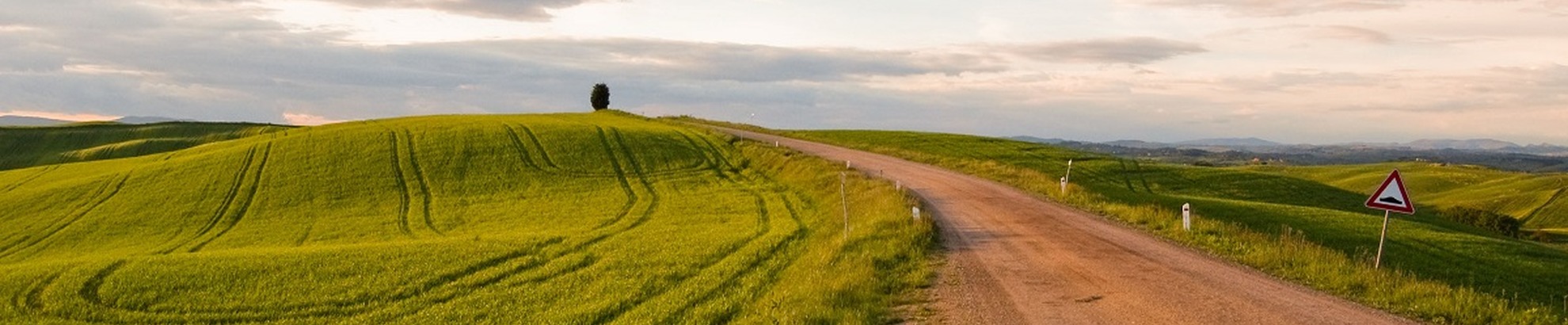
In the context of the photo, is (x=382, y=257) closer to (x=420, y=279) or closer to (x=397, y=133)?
(x=420, y=279)

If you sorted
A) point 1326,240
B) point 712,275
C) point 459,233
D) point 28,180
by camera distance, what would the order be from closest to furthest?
point 712,275, point 1326,240, point 459,233, point 28,180

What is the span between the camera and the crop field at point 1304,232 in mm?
16328

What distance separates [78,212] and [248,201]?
7.22 meters

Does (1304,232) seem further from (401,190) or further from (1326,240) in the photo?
(401,190)

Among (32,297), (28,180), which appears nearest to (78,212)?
(28,180)

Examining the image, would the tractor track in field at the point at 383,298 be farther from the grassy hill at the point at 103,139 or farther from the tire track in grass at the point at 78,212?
the grassy hill at the point at 103,139

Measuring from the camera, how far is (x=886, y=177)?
138 ft

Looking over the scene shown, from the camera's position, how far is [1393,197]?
63.0 feet

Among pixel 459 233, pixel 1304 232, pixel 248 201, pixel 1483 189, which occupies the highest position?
pixel 1304 232

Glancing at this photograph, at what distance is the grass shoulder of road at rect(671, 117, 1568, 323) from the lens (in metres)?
16.0

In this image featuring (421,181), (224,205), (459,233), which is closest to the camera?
(459,233)

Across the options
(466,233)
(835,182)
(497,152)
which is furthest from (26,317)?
(497,152)

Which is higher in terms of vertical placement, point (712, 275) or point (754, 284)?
point (754, 284)

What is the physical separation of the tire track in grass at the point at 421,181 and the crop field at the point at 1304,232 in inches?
937
